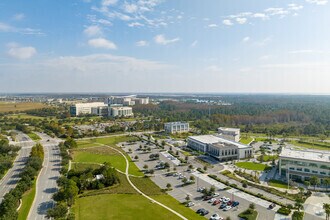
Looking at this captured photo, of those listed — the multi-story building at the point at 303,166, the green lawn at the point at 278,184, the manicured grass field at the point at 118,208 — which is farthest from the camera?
the multi-story building at the point at 303,166

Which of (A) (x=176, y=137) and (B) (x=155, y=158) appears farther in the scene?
(A) (x=176, y=137)

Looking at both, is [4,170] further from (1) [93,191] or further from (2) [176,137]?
(2) [176,137]

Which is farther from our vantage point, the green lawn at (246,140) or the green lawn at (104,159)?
the green lawn at (246,140)

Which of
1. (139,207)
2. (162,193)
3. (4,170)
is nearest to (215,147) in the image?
(162,193)

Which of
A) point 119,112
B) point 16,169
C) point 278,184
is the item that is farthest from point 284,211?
point 119,112

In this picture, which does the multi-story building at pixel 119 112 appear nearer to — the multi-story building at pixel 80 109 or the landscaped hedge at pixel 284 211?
the multi-story building at pixel 80 109

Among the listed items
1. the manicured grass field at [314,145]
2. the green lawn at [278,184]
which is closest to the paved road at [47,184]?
the green lawn at [278,184]

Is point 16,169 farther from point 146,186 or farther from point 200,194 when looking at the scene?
point 200,194
